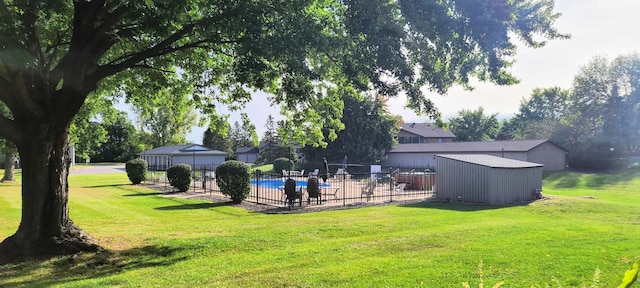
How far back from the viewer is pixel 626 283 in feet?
3.93

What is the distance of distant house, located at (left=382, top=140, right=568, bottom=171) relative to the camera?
45.5 m

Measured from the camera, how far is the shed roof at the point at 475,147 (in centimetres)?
4609

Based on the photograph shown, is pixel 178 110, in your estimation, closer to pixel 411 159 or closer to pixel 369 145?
pixel 369 145

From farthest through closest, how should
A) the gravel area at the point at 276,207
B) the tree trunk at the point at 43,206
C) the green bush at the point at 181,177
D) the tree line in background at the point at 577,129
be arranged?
the tree line in background at the point at 577,129 < the green bush at the point at 181,177 < the gravel area at the point at 276,207 < the tree trunk at the point at 43,206

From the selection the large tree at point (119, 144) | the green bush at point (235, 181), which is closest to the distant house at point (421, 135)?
the large tree at point (119, 144)

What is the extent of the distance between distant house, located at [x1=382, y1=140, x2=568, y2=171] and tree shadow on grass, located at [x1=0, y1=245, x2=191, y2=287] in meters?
34.2

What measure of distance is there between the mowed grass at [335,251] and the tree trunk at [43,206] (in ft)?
2.00

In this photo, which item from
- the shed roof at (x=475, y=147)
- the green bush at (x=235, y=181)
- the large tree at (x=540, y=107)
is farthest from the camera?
the large tree at (x=540, y=107)

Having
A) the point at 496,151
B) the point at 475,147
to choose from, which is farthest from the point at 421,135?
the point at 496,151

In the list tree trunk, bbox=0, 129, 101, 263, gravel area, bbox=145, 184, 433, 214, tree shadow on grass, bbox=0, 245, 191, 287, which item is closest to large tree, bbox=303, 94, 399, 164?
gravel area, bbox=145, 184, 433, 214

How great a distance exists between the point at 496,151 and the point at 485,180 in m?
28.5

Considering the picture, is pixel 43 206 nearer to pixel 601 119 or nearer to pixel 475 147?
pixel 475 147

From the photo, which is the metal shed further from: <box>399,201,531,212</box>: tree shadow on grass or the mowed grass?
the mowed grass

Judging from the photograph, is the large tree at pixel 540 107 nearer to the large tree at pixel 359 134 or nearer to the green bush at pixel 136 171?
the large tree at pixel 359 134
